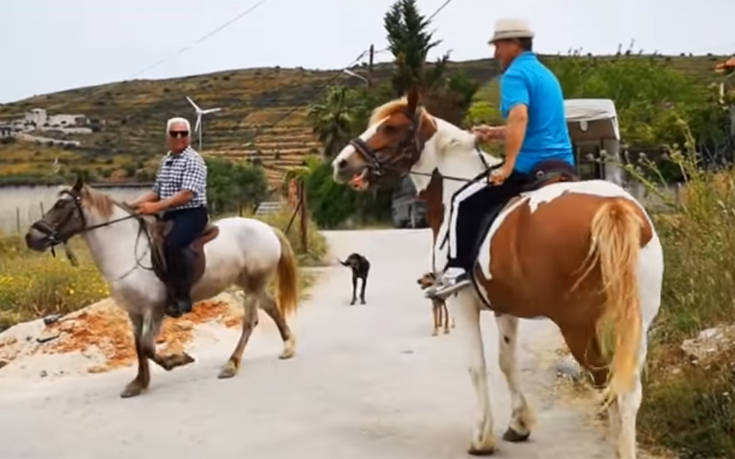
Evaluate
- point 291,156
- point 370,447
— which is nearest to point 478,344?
point 370,447

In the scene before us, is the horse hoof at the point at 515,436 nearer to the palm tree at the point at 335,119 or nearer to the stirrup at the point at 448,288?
the stirrup at the point at 448,288

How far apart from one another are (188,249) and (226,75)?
322ft

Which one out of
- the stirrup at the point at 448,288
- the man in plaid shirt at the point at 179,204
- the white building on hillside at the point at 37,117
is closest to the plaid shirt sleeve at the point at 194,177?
the man in plaid shirt at the point at 179,204

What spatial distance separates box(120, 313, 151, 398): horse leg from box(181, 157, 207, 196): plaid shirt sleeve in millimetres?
1235

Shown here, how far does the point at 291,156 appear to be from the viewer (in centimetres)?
7656

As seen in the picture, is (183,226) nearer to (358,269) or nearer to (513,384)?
(513,384)

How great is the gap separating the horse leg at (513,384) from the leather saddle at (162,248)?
353 cm

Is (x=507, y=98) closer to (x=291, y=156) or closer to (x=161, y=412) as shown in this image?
(x=161, y=412)

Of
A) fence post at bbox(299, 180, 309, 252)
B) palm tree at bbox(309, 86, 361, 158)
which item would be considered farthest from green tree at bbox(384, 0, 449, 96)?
fence post at bbox(299, 180, 309, 252)

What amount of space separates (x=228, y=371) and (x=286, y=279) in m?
1.47

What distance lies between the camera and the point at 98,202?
9.54 m

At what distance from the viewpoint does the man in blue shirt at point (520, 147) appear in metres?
6.39

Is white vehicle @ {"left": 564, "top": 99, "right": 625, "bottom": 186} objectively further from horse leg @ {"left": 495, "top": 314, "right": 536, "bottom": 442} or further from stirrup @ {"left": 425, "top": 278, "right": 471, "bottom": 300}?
stirrup @ {"left": 425, "top": 278, "right": 471, "bottom": 300}

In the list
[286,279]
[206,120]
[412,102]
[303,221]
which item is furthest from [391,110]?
[206,120]
